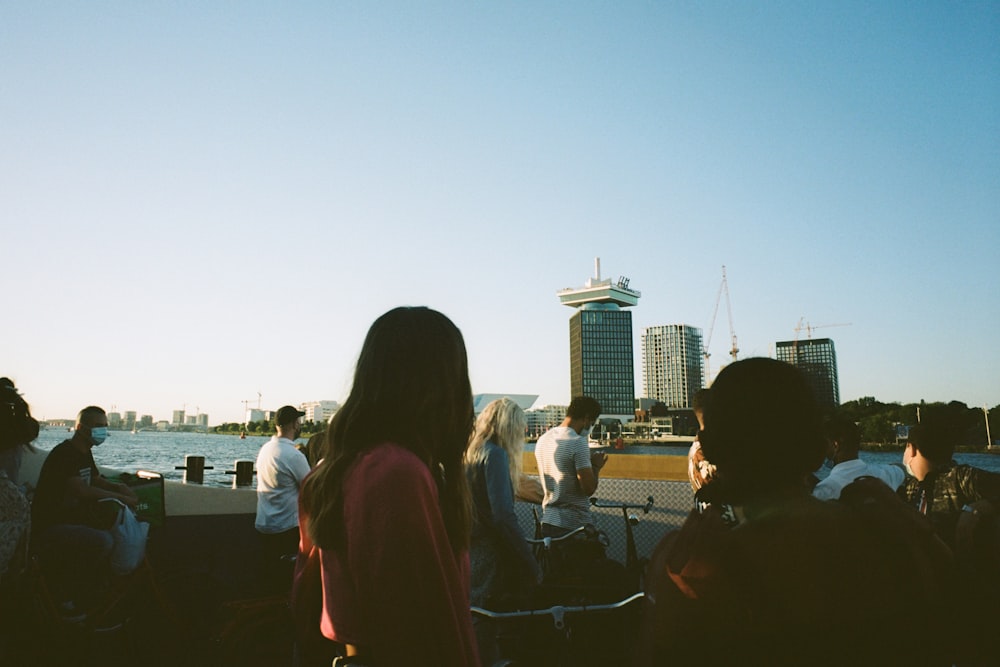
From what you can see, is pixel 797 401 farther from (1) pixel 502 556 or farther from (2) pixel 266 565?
(2) pixel 266 565

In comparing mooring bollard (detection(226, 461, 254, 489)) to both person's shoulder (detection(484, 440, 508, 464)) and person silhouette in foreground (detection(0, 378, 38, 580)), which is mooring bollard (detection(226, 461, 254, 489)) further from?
person's shoulder (detection(484, 440, 508, 464))

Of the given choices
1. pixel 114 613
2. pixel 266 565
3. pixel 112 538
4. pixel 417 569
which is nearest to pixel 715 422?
pixel 417 569

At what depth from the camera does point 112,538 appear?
404cm

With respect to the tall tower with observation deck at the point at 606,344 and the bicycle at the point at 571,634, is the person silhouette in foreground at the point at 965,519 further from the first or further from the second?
the tall tower with observation deck at the point at 606,344

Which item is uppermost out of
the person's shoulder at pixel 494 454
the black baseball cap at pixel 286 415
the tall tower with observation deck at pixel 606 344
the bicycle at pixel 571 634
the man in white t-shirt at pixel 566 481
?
the tall tower with observation deck at pixel 606 344

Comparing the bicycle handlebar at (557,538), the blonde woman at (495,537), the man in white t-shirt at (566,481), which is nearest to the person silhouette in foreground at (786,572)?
the blonde woman at (495,537)

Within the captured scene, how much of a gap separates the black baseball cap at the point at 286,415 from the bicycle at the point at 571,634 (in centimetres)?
352

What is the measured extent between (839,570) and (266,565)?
513 centimetres

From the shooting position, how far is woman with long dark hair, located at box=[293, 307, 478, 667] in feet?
3.84

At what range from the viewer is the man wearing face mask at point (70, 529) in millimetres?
3801

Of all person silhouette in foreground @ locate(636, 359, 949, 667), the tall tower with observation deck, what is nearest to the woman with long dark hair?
person silhouette in foreground @ locate(636, 359, 949, 667)

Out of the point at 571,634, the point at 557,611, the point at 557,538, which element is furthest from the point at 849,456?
the point at 557,611

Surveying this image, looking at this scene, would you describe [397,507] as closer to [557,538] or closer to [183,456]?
[557,538]

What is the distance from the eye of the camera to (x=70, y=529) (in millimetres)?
3822
